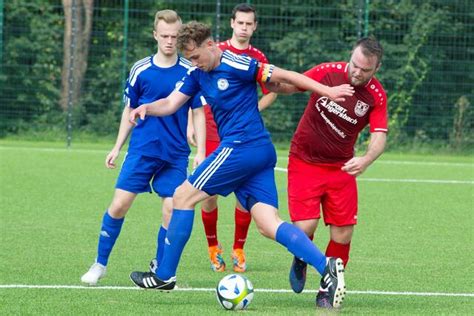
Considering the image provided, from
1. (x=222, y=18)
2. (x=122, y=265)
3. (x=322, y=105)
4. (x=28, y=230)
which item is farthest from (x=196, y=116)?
(x=222, y=18)

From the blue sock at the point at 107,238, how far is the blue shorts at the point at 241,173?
1140 millimetres

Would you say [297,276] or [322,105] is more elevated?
[322,105]

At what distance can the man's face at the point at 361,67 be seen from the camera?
24.4 feet

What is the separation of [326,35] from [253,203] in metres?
15.6

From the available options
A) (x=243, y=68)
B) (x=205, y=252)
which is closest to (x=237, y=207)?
(x=205, y=252)

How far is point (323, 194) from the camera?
7945 millimetres

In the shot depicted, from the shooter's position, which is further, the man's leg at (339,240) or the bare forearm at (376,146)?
the man's leg at (339,240)

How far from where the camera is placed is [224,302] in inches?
284

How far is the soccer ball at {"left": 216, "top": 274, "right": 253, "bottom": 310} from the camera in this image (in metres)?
7.18

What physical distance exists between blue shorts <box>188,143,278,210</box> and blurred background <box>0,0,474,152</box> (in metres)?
14.7

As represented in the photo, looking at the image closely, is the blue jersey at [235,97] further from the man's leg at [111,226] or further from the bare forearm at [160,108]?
the man's leg at [111,226]

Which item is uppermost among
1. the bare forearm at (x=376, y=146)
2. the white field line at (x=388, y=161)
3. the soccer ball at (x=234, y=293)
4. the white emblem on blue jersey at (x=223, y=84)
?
the white emblem on blue jersey at (x=223, y=84)

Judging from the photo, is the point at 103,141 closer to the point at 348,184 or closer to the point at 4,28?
the point at 4,28

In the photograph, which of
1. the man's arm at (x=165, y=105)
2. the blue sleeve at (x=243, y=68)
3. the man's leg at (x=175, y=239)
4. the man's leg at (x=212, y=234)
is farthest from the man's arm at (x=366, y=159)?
the man's leg at (x=212, y=234)
